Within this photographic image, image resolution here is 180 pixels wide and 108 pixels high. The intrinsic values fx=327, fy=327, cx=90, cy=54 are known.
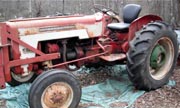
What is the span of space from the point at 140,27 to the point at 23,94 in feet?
7.03

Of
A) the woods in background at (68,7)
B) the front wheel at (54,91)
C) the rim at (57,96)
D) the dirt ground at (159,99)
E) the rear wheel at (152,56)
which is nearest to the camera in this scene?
the front wheel at (54,91)

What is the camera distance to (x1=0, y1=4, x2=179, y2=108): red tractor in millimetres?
4191

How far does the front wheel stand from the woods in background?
16.2ft

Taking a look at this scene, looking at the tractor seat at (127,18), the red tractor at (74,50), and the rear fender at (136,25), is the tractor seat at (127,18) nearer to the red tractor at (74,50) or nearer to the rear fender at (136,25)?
the red tractor at (74,50)

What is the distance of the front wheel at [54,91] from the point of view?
4012 mm

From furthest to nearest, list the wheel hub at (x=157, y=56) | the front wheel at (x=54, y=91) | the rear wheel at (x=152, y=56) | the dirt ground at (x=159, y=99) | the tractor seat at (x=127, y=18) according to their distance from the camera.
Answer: the tractor seat at (x=127, y=18) < the wheel hub at (x=157, y=56) < the rear wheel at (x=152, y=56) < the dirt ground at (x=159, y=99) < the front wheel at (x=54, y=91)

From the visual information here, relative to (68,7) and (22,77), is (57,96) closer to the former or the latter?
(22,77)

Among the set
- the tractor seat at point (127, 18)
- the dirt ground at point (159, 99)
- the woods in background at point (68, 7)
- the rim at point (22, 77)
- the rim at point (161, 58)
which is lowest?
the dirt ground at point (159, 99)

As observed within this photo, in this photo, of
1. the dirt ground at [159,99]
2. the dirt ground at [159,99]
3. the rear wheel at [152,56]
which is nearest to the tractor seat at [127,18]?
the rear wheel at [152,56]

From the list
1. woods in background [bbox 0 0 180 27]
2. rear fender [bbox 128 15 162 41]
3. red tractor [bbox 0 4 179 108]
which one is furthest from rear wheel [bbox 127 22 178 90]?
woods in background [bbox 0 0 180 27]

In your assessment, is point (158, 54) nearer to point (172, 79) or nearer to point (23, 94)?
point (172, 79)

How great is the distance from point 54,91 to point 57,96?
81mm

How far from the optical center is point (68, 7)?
9109mm

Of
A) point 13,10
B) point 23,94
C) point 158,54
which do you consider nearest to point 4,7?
point 13,10
